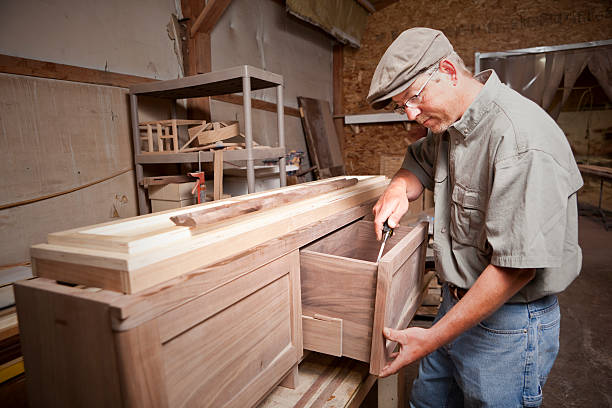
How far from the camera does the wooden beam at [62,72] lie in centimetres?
243

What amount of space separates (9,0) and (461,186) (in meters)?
2.99

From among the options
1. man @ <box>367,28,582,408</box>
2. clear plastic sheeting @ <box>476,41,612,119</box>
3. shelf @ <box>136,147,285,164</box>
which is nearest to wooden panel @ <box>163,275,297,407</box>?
man @ <box>367,28,582,408</box>

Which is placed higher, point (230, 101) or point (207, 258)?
point (230, 101)

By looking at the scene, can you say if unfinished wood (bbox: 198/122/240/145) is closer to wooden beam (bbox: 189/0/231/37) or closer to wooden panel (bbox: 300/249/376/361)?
wooden beam (bbox: 189/0/231/37)

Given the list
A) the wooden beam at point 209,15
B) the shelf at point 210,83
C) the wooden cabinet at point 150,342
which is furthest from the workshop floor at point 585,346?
the wooden beam at point 209,15

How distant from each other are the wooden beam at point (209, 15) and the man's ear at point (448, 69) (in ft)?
10.2

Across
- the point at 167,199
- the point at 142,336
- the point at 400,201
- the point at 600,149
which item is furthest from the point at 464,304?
the point at 600,149

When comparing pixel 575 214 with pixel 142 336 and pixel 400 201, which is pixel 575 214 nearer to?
pixel 400 201

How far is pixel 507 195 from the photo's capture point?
102 cm

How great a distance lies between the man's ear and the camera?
3.77ft

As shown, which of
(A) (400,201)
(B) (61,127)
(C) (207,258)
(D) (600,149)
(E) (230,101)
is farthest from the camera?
(D) (600,149)

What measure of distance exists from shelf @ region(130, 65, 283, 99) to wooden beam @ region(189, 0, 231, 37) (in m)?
0.82

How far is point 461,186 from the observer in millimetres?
1254

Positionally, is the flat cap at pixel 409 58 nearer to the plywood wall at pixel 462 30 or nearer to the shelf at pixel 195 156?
the shelf at pixel 195 156
